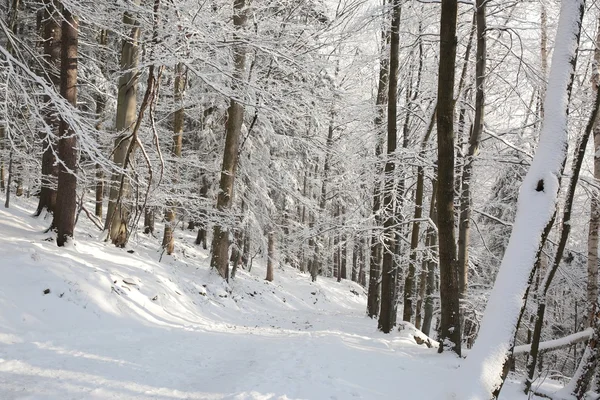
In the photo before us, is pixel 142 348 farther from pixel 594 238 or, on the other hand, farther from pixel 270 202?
pixel 270 202

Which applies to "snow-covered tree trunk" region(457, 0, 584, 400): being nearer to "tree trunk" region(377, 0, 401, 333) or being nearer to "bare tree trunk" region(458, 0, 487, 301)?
"bare tree trunk" region(458, 0, 487, 301)

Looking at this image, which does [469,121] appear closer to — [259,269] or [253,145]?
[253,145]

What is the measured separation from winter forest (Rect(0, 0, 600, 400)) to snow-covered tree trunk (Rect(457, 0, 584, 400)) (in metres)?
0.02

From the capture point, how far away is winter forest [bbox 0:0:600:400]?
160 inches

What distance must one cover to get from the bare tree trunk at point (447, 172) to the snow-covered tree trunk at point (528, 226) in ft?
4.16

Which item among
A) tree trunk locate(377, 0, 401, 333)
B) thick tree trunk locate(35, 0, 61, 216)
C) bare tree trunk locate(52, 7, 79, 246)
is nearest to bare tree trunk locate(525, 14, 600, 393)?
tree trunk locate(377, 0, 401, 333)

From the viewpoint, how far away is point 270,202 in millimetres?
15906

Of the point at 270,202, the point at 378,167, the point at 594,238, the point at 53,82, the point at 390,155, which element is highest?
the point at 53,82

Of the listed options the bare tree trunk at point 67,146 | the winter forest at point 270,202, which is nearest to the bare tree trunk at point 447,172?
the winter forest at point 270,202

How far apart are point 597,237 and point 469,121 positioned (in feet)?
13.5

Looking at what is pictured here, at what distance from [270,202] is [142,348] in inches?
416

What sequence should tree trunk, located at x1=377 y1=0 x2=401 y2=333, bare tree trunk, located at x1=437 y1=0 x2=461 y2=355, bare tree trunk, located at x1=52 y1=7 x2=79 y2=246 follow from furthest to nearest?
tree trunk, located at x1=377 y1=0 x2=401 y2=333
bare tree trunk, located at x1=52 y1=7 x2=79 y2=246
bare tree trunk, located at x1=437 y1=0 x2=461 y2=355

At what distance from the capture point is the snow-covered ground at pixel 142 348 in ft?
13.8

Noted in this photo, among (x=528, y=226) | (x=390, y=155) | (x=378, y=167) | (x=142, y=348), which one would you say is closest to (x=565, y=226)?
(x=528, y=226)
